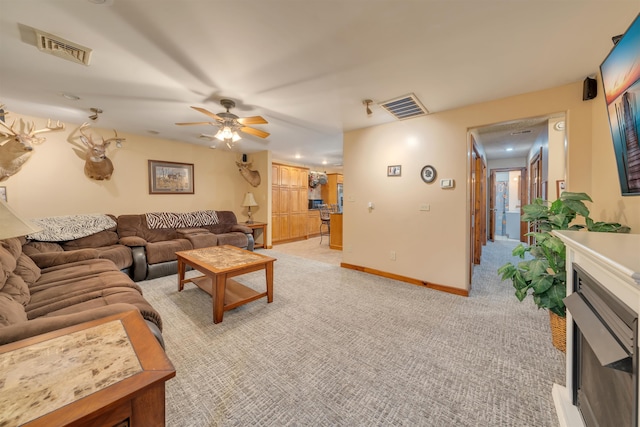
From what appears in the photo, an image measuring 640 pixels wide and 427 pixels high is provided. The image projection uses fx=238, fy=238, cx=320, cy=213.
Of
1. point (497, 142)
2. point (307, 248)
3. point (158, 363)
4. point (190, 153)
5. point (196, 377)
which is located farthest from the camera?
point (307, 248)

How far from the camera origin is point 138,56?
1977 millimetres

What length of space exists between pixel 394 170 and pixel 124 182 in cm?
478

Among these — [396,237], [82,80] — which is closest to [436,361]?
[396,237]

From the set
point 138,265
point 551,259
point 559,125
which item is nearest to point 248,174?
point 138,265

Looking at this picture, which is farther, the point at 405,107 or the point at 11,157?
the point at 11,157

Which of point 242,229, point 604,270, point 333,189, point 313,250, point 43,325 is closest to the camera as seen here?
point 604,270

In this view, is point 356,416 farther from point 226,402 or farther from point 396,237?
point 396,237

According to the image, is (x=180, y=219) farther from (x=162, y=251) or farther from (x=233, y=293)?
(x=233, y=293)

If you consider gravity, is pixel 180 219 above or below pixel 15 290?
above

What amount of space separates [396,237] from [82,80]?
4098mm

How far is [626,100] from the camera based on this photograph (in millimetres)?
1257

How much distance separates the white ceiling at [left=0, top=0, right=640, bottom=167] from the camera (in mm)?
1494

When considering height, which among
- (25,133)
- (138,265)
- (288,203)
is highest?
(25,133)

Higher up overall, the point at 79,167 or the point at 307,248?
the point at 79,167
